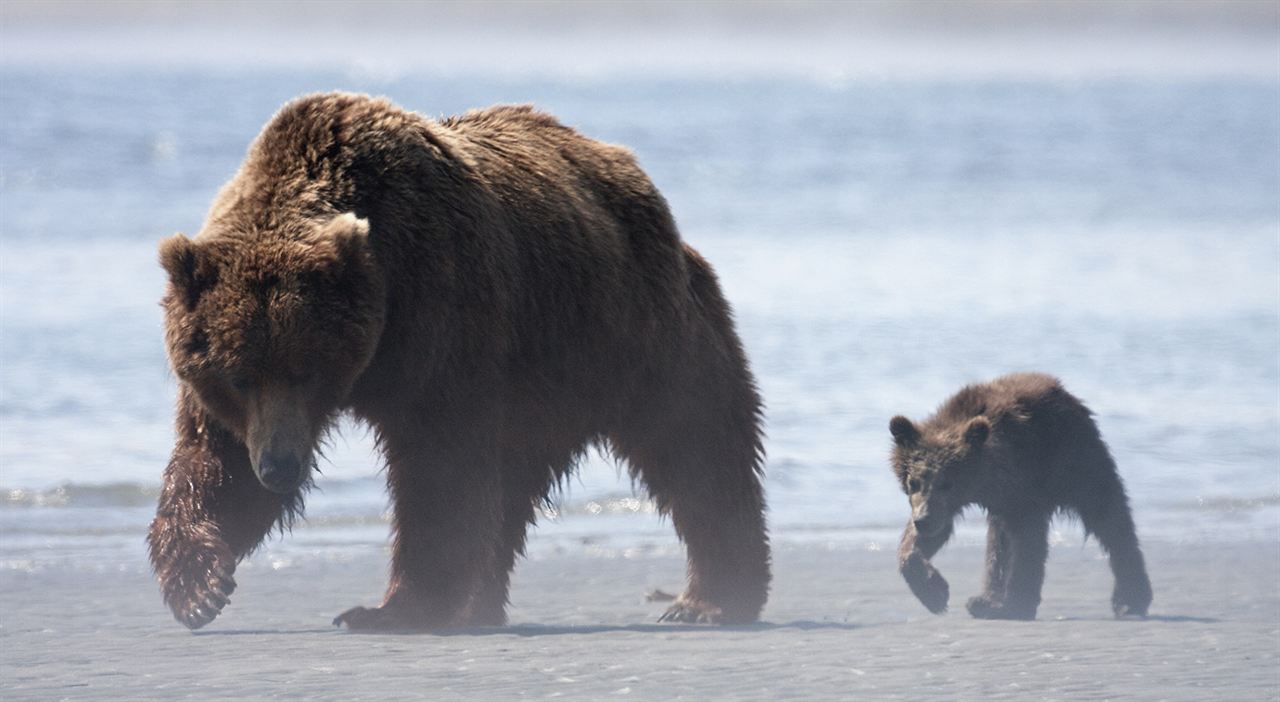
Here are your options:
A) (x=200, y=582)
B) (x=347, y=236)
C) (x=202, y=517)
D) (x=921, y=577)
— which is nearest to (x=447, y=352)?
(x=347, y=236)

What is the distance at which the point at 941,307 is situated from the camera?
14.9 meters

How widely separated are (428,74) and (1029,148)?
33077mm

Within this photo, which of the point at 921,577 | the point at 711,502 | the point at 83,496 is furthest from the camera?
the point at 83,496

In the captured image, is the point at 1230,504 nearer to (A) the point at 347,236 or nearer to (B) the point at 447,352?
(B) the point at 447,352

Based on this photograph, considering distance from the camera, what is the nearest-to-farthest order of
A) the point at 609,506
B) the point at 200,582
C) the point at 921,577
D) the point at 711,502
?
the point at 200,582, the point at 711,502, the point at 921,577, the point at 609,506

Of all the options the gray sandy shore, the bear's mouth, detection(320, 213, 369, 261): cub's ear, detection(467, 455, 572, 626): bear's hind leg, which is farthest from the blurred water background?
detection(320, 213, 369, 261): cub's ear

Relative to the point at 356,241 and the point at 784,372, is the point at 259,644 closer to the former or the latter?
the point at 356,241

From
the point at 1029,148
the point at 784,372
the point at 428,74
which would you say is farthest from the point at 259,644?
the point at 428,74

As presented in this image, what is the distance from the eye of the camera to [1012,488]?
23.0 feet

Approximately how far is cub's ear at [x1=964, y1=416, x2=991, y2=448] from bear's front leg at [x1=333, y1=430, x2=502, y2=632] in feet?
7.38

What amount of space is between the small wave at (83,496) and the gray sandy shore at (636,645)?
147 cm

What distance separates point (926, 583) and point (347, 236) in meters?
2.82

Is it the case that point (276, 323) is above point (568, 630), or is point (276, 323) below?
above

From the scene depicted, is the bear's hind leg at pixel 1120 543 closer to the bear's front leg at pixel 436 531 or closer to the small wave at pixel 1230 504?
the small wave at pixel 1230 504
